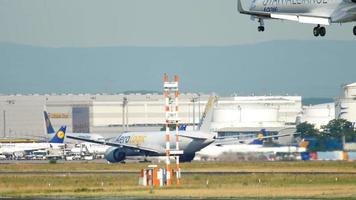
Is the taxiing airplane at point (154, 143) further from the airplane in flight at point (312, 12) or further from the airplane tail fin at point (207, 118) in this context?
the airplane in flight at point (312, 12)

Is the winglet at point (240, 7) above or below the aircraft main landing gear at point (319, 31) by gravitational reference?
above

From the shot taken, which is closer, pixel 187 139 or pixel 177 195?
pixel 177 195

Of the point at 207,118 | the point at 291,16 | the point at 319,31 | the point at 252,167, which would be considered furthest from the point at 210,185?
the point at 207,118

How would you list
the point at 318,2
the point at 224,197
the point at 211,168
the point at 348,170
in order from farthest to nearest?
the point at 211,168 → the point at 348,170 → the point at 318,2 → the point at 224,197

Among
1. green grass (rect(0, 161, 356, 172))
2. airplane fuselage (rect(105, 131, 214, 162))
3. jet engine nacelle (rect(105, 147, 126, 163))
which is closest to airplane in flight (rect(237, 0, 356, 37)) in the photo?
green grass (rect(0, 161, 356, 172))

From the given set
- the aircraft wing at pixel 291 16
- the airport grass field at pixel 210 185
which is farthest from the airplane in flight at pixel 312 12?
the airport grass field at pixel 210 185

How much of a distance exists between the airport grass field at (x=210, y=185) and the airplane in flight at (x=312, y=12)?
1173cm

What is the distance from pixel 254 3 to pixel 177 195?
18879 mm

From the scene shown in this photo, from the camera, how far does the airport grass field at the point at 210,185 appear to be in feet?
275

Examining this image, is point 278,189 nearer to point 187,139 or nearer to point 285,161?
point 285,161

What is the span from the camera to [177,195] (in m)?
82.5

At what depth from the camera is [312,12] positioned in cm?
8638

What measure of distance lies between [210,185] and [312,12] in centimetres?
1674

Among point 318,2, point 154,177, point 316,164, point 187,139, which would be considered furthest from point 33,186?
point 187,139
